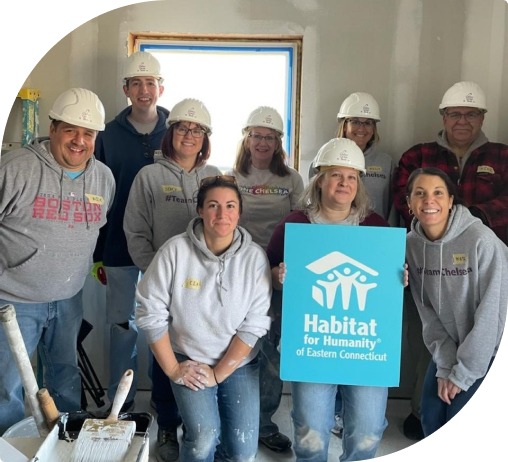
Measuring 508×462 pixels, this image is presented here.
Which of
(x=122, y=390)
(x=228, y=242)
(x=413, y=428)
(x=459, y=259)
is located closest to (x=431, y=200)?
(x=459, y=259)

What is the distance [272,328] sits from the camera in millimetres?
Result: 2109

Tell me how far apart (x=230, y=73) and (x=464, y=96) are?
821mm

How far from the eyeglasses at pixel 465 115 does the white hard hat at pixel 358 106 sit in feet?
0.89

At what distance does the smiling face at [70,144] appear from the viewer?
Answer: 1.94 meters

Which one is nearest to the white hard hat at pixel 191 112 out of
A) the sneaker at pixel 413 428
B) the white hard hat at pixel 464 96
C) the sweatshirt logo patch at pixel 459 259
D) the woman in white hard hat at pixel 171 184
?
the woman in white hard hat at pixel 171 184

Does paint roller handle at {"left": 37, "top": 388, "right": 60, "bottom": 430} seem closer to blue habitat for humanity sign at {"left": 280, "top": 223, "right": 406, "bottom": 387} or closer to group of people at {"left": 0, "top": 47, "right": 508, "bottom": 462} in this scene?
group of people at {"left": 0, "top": 47, "right": 508, "bottom": 462}

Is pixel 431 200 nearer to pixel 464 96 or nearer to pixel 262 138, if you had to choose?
pixel 464 96

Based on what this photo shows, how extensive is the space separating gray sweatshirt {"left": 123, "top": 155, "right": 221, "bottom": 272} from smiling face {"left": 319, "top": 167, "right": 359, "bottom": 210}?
0.38 meters

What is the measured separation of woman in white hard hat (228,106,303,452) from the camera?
2.01m

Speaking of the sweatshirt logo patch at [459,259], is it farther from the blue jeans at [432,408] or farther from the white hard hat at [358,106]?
the white hard hat at [358,106]

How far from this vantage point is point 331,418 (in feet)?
6.68

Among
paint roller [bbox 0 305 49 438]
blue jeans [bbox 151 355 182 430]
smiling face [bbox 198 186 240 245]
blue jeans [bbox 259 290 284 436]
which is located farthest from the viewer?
blue jeans [bbox 151 355 182 430]

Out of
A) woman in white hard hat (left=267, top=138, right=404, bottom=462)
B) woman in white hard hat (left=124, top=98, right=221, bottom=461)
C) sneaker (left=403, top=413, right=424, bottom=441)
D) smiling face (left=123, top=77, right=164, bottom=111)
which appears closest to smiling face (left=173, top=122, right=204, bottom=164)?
woman in white hard hat (left=124, top=98, right=221, bottom=461)

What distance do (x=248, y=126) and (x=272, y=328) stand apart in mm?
727
